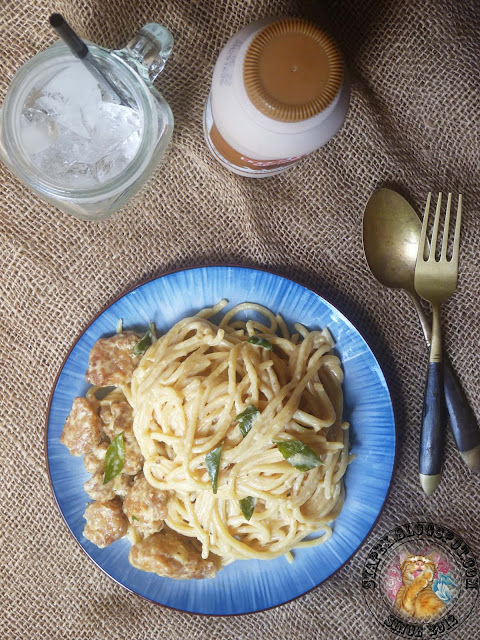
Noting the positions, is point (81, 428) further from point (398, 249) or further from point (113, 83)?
point (398, 249)

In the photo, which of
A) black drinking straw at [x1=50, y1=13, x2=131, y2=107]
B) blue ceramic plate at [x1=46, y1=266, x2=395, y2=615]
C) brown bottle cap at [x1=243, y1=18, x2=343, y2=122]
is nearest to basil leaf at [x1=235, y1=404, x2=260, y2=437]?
blue ceramic plate at [x1=46, y1=266, x2=395, y2=615]

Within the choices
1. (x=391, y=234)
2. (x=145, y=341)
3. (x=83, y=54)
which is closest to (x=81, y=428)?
(x=145, y=341)

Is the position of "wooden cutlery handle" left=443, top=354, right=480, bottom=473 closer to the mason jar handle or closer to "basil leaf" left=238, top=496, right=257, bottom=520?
"basil leaf" left=238, top=496, right=257, bottom=520

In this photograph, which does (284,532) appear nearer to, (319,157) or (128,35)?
(319,157)

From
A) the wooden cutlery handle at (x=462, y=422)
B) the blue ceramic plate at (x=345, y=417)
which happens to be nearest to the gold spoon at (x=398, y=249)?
A: the wooden cutlery handle at (x=462, y=422)

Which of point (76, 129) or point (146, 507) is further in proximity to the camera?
point (146, 507)

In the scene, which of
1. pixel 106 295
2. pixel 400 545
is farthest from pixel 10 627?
pixel 400 545

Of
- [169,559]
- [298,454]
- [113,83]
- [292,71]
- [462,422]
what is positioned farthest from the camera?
[462,422]

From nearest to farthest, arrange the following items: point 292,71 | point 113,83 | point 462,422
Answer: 1. point 292,71
2. point 113,83
3. point 462,422

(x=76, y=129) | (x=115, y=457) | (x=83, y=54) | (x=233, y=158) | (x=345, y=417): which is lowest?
(x=345, y=417)
